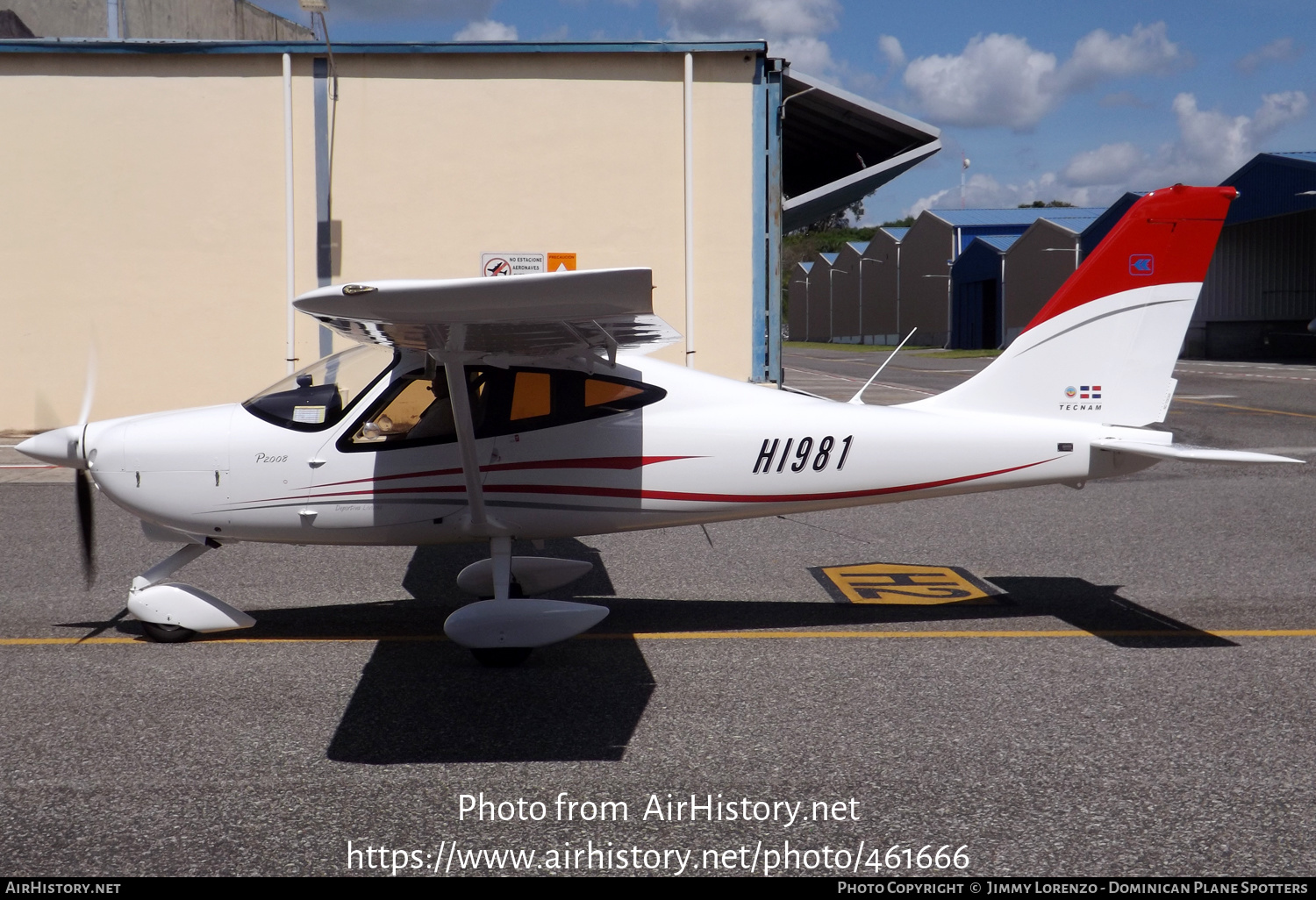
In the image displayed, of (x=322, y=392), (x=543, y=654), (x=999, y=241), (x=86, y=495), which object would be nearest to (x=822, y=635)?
(x=543, y=654)

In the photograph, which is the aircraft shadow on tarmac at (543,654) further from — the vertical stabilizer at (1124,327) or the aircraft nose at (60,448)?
the vertical stabilizer at (1124,327)

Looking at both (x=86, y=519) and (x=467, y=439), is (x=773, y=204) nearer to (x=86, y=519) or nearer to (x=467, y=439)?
(x=467, y=439)

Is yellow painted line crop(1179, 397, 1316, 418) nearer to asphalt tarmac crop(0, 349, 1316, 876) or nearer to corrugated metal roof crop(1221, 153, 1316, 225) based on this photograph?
asphalt tarmac crop(0, 349, 1316, 876)

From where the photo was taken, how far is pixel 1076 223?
173 feet

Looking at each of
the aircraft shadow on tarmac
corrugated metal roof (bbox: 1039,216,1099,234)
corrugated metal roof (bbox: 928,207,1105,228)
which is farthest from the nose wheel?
corrugated metal roof (bbox: 928,207,1105,228)

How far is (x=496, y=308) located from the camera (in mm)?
4395

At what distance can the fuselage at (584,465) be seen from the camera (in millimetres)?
6102

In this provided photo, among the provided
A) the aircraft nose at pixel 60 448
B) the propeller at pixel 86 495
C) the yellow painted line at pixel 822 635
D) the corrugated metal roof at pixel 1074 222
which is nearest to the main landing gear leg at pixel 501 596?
the yellow painted line at pixel 822 635

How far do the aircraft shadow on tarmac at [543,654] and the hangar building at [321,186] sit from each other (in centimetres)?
820

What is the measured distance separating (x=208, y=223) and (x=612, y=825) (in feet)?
46.0

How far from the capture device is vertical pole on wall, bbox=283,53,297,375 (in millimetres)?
15148

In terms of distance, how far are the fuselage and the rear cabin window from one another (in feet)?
0.11
